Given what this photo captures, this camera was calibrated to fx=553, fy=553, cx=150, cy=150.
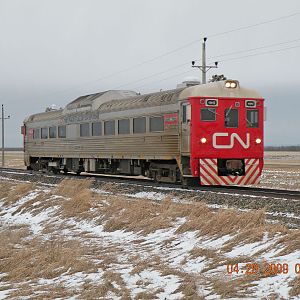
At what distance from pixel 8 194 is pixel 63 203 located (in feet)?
16.8

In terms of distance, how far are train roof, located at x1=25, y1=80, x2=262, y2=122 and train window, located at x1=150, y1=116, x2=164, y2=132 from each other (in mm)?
512

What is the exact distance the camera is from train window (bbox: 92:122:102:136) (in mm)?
23825

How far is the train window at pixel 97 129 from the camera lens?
78.2ft

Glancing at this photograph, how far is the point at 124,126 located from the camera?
2167 cm

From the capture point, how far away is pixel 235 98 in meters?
18.3

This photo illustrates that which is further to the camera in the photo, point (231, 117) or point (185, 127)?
point (231, 117)

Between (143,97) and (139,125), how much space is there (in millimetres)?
1184

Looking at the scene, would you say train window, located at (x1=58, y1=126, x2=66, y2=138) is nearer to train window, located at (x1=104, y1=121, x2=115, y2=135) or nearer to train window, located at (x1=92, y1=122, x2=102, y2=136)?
train window, located at (x1=92, y1=122, x2=102, y2=136)

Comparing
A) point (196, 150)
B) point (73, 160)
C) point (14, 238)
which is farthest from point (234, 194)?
point (73, 160)

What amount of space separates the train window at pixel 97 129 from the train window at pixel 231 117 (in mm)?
7277

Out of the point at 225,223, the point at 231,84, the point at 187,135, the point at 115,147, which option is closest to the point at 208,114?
the point at 187,135

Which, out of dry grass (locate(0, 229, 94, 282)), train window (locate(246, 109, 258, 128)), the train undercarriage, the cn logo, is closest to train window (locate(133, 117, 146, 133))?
the train undercarriage

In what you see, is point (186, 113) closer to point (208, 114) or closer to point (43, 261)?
point (208, 114)

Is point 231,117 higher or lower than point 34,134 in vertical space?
higher
